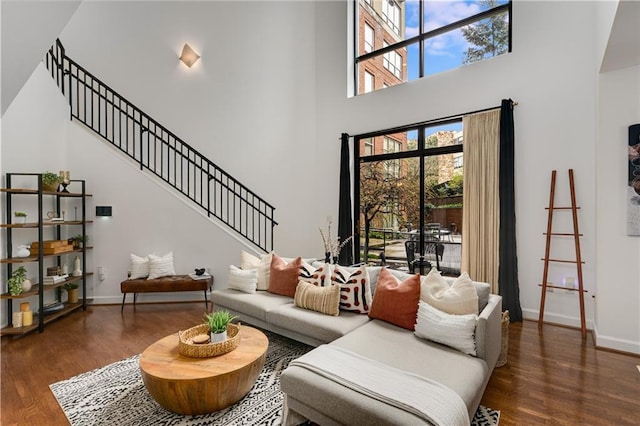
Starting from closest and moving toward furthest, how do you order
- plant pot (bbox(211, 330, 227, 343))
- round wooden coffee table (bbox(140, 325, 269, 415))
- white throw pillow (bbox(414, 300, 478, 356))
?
round wooden coffee table (bbox(140, 325, 269, 415)), white throw pillow (bbox(414, 300, 478, 356)), plant pot (bbox(211, 330, 227, 343))

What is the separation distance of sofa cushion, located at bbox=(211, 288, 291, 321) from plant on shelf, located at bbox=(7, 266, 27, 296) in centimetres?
222

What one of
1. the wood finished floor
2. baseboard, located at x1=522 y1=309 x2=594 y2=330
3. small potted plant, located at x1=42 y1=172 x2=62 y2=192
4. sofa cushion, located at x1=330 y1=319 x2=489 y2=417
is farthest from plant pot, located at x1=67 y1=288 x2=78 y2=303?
baseboard, located at x1=522 y1=309 x2=594 y2=330

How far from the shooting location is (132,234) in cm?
514

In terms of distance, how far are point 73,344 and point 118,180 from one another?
8.51 ft

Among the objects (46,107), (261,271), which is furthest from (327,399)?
(46,107)

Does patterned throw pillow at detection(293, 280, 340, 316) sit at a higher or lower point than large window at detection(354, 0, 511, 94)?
lower

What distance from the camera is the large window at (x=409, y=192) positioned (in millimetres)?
5016

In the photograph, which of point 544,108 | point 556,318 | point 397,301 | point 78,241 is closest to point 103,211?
point 78,241

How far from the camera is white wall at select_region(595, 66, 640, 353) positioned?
321 centimetres

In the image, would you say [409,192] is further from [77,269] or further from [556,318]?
[77,269]

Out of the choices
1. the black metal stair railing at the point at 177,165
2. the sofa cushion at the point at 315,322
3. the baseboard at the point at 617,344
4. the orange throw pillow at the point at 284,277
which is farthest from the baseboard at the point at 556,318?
the black metal stair railing at the point at 177,165

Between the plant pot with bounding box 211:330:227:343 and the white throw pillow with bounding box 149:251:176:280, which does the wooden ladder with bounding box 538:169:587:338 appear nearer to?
the plant pot with bounding box 211:330:227:343

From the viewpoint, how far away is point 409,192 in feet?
18.1

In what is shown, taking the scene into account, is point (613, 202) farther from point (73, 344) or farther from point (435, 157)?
point (73, 344)
